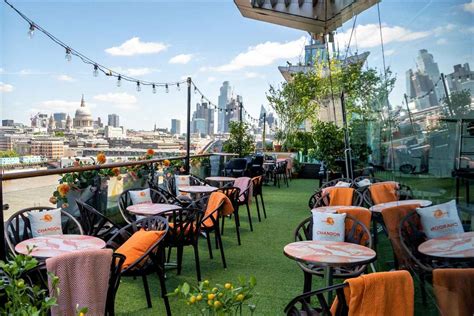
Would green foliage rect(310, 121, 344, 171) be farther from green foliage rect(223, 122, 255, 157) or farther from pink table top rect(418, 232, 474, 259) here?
pink table top rect(418, 232, 474, 259)

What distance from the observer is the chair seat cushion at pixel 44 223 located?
3.15m

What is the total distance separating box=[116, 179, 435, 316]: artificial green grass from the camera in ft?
10.4

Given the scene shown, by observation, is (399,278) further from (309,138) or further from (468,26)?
(309,138)

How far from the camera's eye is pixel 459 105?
69.2 inches

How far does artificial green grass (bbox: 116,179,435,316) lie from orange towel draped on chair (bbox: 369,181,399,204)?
14.2 inches

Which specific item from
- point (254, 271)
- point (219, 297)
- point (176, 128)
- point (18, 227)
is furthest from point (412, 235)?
point (176, 128)

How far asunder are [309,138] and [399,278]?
42.3 ft

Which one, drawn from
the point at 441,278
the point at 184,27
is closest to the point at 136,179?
the point at 441,278

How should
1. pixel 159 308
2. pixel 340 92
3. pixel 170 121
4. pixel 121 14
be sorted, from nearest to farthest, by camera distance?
pixel 159 308
pixel 340 92
pixel 170 121
pixel 121 14

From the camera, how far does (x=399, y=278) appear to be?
61.0 inches

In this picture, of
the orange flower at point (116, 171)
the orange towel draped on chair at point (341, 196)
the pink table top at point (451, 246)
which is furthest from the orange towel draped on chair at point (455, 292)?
the orange flower at point (116, 171)

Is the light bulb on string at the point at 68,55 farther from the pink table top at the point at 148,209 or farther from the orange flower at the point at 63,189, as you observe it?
the pink table top at the point at 148,209

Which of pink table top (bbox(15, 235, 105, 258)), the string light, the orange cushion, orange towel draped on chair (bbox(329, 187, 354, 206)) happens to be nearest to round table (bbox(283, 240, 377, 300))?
the orange cushion

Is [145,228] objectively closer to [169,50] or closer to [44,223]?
[44,223]
